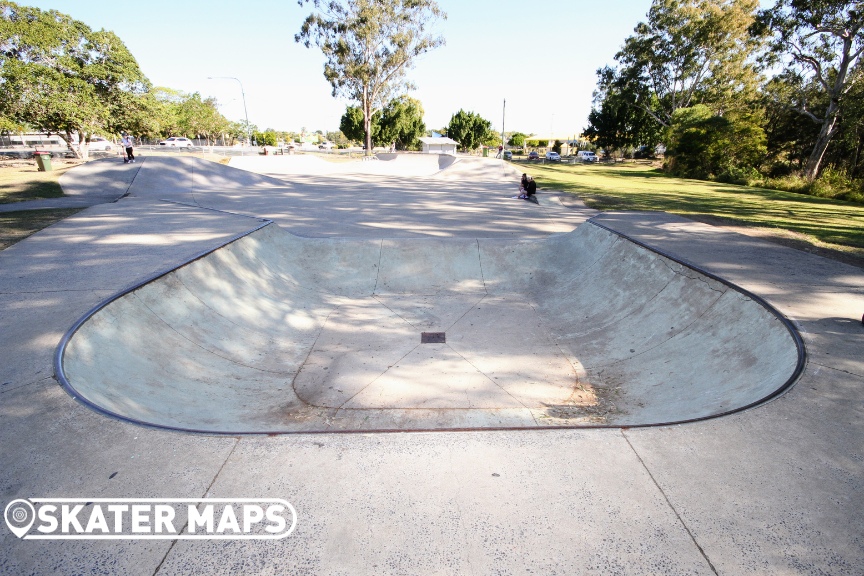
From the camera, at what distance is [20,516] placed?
2346mm

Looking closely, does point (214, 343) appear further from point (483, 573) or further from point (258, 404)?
point (483, 573)

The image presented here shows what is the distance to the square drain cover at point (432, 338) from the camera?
681 cm

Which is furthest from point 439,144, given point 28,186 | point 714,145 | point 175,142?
point 28,186

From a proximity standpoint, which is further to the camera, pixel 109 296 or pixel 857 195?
pixel 857 195

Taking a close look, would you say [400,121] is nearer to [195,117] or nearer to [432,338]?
[195,117]

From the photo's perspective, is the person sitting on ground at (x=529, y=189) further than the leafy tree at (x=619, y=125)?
No

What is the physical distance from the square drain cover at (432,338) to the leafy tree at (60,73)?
29084mm

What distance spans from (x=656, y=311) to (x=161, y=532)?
6731 mm

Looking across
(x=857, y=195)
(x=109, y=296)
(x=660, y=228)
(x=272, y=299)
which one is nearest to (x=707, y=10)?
(x=857, y=195)

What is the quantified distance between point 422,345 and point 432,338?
0.30 meters

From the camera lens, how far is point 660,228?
10.4 meters

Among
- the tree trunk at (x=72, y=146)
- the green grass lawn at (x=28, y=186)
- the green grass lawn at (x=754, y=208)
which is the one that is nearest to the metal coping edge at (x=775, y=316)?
the green grass lawn at (x=754, y=208)

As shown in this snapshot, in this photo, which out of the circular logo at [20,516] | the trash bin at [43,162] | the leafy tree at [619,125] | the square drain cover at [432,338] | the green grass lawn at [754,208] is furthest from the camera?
the leafy tree at [619,125]

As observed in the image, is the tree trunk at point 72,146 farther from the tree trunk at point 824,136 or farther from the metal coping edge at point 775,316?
the tree trunk at point 824,136
